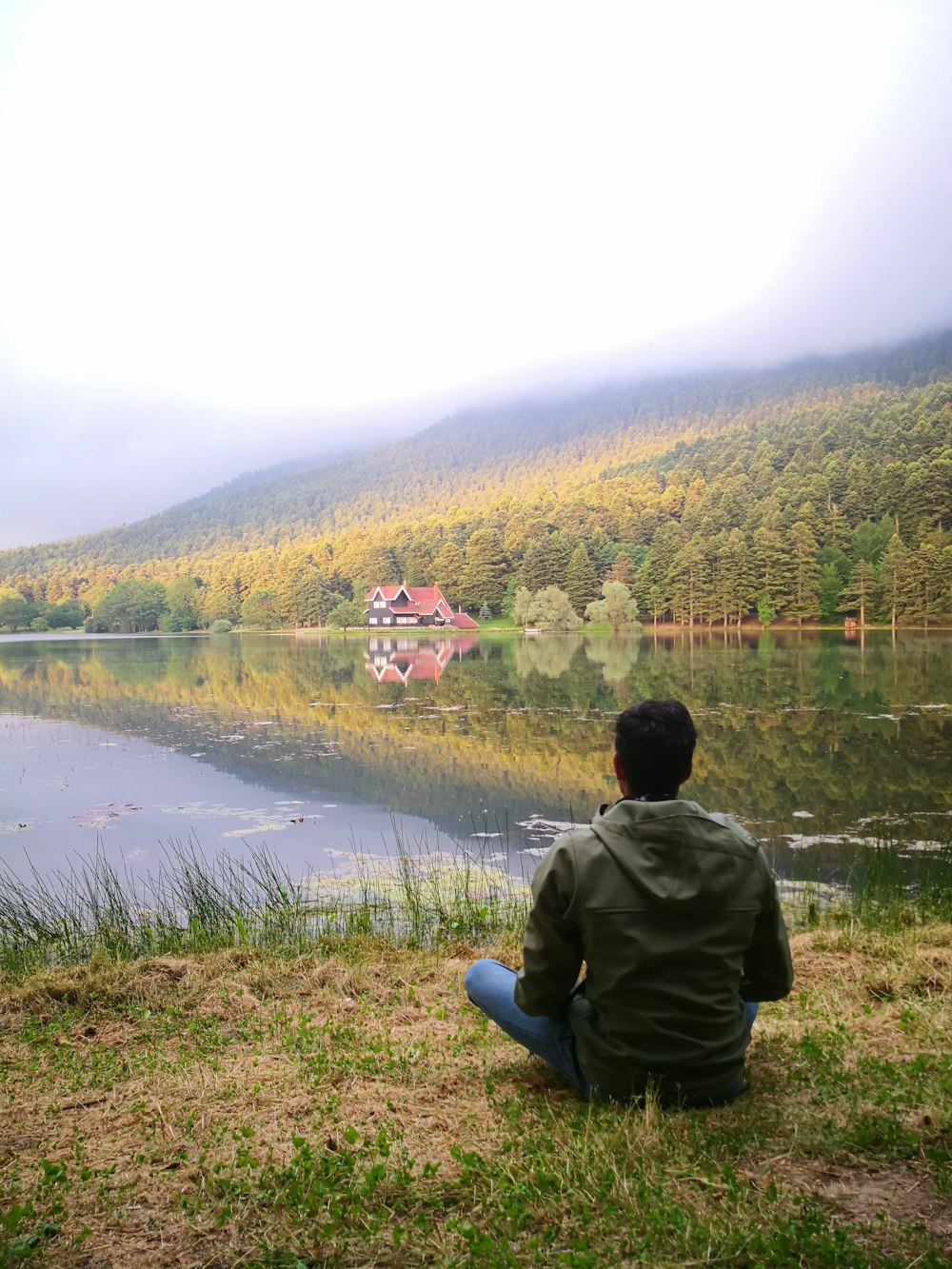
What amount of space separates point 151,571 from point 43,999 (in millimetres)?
132389

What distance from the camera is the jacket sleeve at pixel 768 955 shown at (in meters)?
2.70

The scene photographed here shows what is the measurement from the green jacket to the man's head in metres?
0.11

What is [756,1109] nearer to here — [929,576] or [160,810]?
[160,810]

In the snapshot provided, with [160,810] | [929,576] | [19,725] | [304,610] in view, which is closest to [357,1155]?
[160,810]

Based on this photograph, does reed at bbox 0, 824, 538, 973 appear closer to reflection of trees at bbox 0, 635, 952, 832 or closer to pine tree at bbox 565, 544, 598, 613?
reflection of trees at bbox 0, 635, 952, 832

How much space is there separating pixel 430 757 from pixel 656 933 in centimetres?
1326

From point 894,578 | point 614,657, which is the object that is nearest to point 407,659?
point 614,657

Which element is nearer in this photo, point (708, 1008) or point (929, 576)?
point (708, 1008)

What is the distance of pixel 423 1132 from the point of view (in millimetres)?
2963

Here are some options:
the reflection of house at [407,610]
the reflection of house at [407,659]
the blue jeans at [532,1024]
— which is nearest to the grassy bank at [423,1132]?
the blue jeans at [532,1024]

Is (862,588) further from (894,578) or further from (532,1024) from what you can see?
(532,1024)

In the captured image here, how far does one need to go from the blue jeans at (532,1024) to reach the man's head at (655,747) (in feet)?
2.76

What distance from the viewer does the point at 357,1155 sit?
2762 mm

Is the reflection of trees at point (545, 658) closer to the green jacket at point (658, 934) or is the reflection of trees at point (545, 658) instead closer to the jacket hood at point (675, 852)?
the green jacket at point (658, 934)
